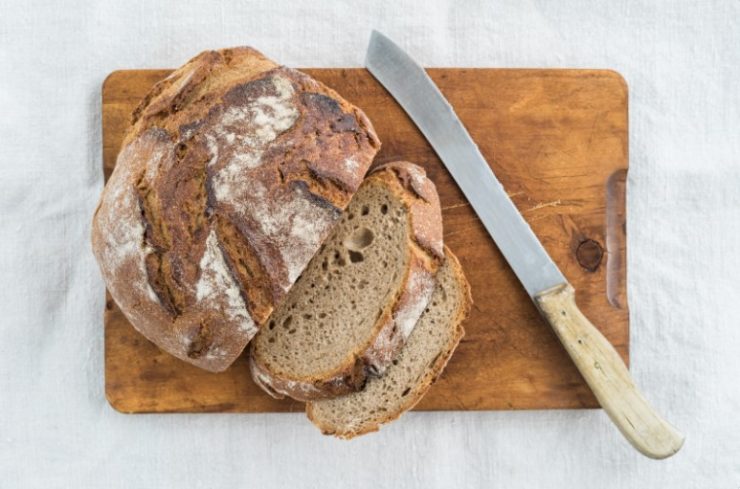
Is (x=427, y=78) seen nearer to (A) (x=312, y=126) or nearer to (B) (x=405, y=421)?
(A) (x=312, y=126)

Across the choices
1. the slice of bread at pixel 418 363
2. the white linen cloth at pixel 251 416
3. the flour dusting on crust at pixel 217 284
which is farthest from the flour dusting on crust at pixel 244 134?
the slice of bread at pixel 418 363

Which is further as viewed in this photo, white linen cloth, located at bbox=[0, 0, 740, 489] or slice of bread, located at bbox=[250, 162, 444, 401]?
white linen cloth, located at bbox=[0, 0, 740, 489]

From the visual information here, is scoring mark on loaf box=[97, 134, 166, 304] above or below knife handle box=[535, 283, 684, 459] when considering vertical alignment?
above

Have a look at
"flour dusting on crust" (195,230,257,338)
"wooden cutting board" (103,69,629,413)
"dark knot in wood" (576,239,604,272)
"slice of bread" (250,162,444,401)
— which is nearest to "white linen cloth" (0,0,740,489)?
"wooden cutting board" (103,69,629,413)

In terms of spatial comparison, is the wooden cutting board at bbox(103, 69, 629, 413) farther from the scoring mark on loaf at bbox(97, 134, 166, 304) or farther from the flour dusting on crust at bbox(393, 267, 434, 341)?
the scoring mark on loaf at bbox(97, 134, 166, 304)

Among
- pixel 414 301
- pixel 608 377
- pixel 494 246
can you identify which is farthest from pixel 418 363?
pixel 608 377

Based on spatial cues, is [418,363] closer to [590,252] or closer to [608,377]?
[608,377]
